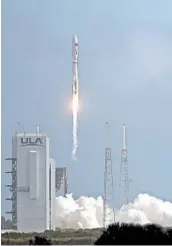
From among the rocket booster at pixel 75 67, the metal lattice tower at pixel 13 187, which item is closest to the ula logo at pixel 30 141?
the metal lattice tower at pixel 13 187

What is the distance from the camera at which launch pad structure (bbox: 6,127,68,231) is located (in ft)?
31.3

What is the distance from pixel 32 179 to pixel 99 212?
127 centimetres

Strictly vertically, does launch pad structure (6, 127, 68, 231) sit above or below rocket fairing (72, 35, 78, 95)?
below

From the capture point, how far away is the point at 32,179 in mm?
9547

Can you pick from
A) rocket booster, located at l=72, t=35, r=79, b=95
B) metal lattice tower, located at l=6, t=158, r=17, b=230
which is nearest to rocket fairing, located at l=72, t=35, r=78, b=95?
rocket booster, located at l=72, t=35, r=79, b=95

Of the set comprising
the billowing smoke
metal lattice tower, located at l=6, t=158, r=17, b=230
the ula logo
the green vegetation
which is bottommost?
the green vegetation

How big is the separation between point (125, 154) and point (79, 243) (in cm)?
140

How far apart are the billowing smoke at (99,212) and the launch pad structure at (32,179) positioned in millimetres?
306

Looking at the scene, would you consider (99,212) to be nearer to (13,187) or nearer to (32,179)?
(32,179)

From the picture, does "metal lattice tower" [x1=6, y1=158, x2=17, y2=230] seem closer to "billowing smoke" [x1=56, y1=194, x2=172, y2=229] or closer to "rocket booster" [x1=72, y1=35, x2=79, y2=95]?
"billowing smoke" [x1=56, y1=194, x2=172, y2=229]

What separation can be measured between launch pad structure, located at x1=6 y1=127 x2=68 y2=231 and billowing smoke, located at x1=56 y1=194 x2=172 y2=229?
31 cm

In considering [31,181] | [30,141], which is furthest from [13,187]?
[30,141]

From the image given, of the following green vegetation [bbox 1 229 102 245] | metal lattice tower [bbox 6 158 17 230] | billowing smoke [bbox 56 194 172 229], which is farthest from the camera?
billowing smoke [bbox 56 194 172 229]

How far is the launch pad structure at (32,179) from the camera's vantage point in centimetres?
954
